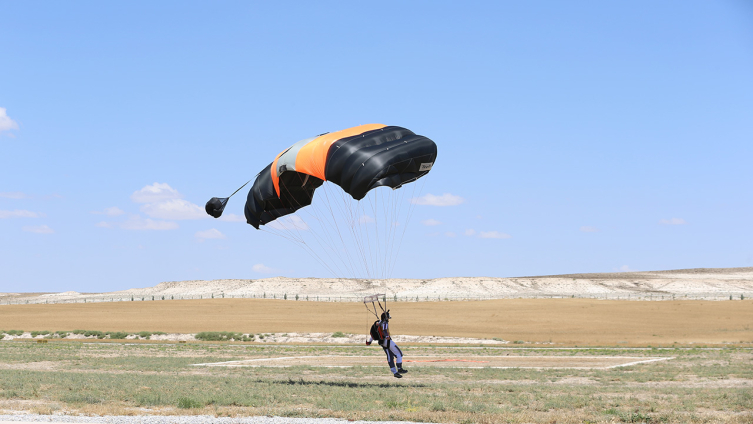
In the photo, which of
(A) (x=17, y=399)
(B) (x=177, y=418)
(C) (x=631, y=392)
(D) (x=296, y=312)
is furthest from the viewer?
(D) (x=296, y=312)

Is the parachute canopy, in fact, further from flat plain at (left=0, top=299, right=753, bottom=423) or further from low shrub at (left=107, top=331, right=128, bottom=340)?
low shrub at (left=107, top=331, right=128, bottom=340)

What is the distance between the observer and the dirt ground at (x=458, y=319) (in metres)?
46.4

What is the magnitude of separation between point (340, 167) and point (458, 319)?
42023 mm

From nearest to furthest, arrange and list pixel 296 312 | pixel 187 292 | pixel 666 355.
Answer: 1. pixel 666 355
2. pixel 296 312
3. pixel 187 292

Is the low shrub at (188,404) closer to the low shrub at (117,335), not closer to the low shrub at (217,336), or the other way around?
the low shrub at (217,336)

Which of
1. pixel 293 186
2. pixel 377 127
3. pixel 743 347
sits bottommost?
pixel 743 347

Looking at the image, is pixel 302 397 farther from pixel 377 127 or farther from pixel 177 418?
pixel 377 127

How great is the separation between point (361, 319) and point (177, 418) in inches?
1825

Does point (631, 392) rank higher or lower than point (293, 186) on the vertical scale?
lower

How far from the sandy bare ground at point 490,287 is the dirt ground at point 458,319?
28.0 meters

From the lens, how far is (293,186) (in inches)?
742

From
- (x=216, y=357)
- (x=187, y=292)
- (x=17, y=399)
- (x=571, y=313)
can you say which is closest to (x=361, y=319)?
(x=571, y=313)

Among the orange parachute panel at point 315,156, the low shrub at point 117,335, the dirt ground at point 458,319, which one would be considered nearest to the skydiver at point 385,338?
the orange parachute panel at point 315,156

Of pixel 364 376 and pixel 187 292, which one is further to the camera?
pixel 187 292
